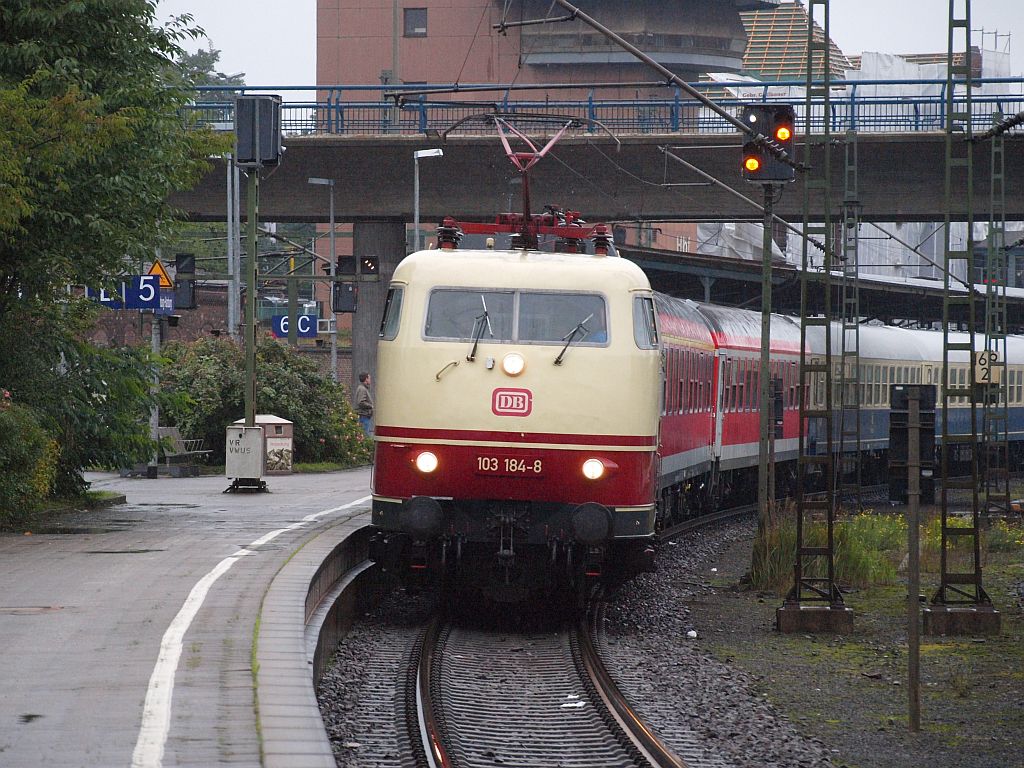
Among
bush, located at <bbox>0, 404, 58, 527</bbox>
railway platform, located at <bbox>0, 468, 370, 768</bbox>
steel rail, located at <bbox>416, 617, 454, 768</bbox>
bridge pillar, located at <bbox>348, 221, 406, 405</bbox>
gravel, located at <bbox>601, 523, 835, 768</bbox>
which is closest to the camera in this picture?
railway platform, located at <bbox>0, 468, 370, 768</bbox>

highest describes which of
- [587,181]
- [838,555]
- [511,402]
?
[587,181]

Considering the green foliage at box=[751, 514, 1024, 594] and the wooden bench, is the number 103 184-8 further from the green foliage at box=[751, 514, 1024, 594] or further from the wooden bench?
the wooden bench

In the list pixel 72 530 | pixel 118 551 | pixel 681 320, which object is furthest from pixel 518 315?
pixel 681 320

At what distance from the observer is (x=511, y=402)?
1388cm

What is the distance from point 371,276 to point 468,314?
74.6 ft

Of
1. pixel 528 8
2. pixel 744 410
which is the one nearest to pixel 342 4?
pixel 528 8

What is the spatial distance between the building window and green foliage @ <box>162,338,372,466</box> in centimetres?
4965

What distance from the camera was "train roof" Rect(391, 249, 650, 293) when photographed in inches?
568

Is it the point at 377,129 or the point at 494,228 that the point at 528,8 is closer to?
the point at 377,129

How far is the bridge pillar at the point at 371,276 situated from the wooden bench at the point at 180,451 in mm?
5803

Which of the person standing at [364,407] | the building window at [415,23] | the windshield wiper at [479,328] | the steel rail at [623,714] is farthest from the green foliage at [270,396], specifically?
the building window at [415,23]

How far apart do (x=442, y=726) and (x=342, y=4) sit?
248 ft

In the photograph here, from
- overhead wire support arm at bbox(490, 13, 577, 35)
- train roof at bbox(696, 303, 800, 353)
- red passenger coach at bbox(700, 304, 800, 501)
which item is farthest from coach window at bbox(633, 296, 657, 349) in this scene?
train roof at bbox(696, 303, 800, 353)

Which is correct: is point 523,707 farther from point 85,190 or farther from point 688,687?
point 85,190
